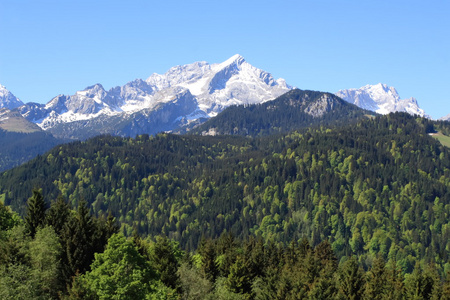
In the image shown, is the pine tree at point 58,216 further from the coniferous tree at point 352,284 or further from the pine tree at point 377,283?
the pine tree at point 377,283

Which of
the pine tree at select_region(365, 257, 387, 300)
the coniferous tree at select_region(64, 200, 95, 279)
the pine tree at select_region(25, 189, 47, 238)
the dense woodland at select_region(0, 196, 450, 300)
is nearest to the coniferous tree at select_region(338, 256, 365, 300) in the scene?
the dense woodland at select_region(0, 196, 450, 300)

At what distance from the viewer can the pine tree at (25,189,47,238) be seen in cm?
9175

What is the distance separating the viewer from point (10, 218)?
106938 millimetres

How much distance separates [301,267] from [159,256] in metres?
43.3

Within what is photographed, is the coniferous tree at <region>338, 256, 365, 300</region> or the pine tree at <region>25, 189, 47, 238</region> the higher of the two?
the pine tree at <region>25, 189, 47, 238</region>

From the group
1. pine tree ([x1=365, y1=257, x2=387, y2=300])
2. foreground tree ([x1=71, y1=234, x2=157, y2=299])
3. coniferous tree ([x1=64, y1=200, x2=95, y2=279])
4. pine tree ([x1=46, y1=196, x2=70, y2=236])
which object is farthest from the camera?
pine tree ([x1=365, y1=257, x2=387, y2=300])

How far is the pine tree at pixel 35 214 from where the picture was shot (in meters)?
91.8

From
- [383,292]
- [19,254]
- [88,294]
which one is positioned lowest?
[383,292]

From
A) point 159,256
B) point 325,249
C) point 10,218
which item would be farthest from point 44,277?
point 325,249

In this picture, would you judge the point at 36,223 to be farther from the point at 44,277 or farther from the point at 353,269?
the point at 353,269

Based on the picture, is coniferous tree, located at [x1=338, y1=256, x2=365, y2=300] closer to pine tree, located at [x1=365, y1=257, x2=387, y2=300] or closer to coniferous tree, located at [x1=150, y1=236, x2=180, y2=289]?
pine tree, located at [x1=365, y1=257, x2=387, y2=300]

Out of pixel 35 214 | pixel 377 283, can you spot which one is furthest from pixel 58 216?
pixel 377 283

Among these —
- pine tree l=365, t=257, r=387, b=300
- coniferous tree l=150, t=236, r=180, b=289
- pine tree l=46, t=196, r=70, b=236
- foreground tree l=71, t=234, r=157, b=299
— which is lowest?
pine tree l=365, t=257, r=387, b=300

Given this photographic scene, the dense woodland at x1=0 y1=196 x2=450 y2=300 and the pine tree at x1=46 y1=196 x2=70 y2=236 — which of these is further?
the pine tree at x1=46 y1=196 x2=70 y2=236
